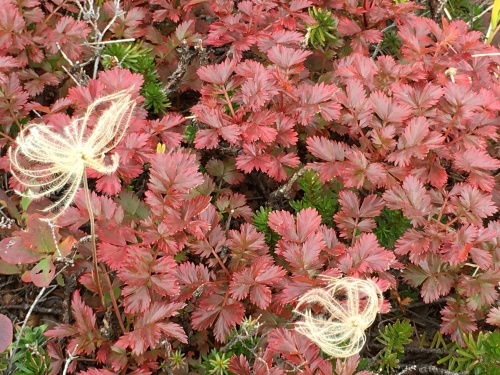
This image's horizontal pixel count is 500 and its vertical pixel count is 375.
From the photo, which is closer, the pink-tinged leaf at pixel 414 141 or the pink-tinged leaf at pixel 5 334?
the pink-tinged leaf at pixel 5 334

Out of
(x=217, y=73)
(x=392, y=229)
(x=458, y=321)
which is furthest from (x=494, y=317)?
(x=217, y=73)

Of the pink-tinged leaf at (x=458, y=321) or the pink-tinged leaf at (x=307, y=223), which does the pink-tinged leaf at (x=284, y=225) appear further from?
the pink-tinged leaf at (x=458, y=321)

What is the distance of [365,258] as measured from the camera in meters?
1.51

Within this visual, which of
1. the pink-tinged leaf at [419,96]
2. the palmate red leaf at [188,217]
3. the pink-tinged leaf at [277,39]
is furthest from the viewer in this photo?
the pink-tinged leaf at [277,39]

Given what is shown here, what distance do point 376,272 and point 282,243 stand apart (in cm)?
27

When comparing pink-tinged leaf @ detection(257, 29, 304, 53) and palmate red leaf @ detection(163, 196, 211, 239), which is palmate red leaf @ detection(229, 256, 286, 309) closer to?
palmate red leaf @ detection(163, 196, 211, 239)

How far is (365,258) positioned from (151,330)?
557 millimetres

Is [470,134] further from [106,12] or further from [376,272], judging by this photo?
[106,12]

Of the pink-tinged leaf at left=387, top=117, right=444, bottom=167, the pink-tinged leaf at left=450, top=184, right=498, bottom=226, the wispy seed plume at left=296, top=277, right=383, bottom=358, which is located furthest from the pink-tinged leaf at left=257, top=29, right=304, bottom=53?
the wispy seed plume at left=296, top=277, right=383, bottom=358

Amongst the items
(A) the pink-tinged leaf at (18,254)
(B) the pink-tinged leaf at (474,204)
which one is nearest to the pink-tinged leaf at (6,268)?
(A) the pink-tinged leaf at (18,254)

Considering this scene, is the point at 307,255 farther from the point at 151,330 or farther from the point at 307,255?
the point at 151,330

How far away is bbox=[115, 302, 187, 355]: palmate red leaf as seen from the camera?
1.34 m

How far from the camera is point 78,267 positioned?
1.60 metres

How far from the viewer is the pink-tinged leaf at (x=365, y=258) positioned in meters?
1.49
